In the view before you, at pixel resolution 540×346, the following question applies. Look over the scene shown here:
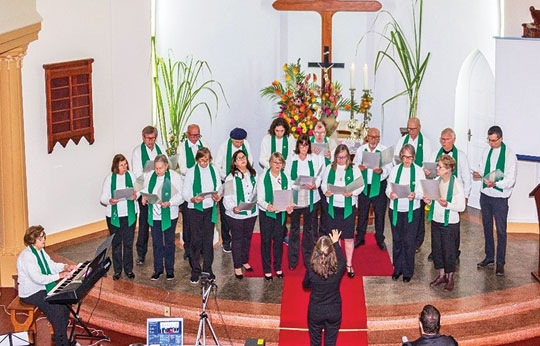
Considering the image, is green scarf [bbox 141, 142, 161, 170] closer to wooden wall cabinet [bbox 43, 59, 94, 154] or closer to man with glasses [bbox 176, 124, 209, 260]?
man with glasses [bbox 176, 124, 209, 260]

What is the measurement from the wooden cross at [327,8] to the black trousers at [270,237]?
3458mm

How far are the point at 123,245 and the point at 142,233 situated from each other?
57cm

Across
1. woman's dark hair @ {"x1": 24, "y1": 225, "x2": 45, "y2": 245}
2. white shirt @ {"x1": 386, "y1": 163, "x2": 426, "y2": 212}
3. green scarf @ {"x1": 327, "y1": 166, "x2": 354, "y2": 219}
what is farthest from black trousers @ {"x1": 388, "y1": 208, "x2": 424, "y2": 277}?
woman's dark hair @ {"x1": 24, "y1": 225, "x2": 45, "y2": 245}

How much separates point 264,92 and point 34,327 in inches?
190

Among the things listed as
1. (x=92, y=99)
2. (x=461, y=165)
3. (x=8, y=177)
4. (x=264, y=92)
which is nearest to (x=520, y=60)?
(x=461, y=165)

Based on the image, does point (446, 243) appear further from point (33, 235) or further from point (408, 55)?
point (33, 235)

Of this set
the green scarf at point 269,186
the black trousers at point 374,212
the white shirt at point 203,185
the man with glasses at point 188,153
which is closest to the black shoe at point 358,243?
the black trousers at point 374,212

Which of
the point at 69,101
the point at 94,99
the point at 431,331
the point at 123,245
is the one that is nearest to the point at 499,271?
the point at 431,331

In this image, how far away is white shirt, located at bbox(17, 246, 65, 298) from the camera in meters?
10.1

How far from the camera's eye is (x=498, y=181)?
11.7 m

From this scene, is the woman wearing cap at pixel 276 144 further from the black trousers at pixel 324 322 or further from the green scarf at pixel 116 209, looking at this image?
the black trousers at pixel 324 322

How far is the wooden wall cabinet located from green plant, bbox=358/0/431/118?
12.6 ft

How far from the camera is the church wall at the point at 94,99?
12.8 m

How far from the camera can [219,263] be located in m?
12.5
